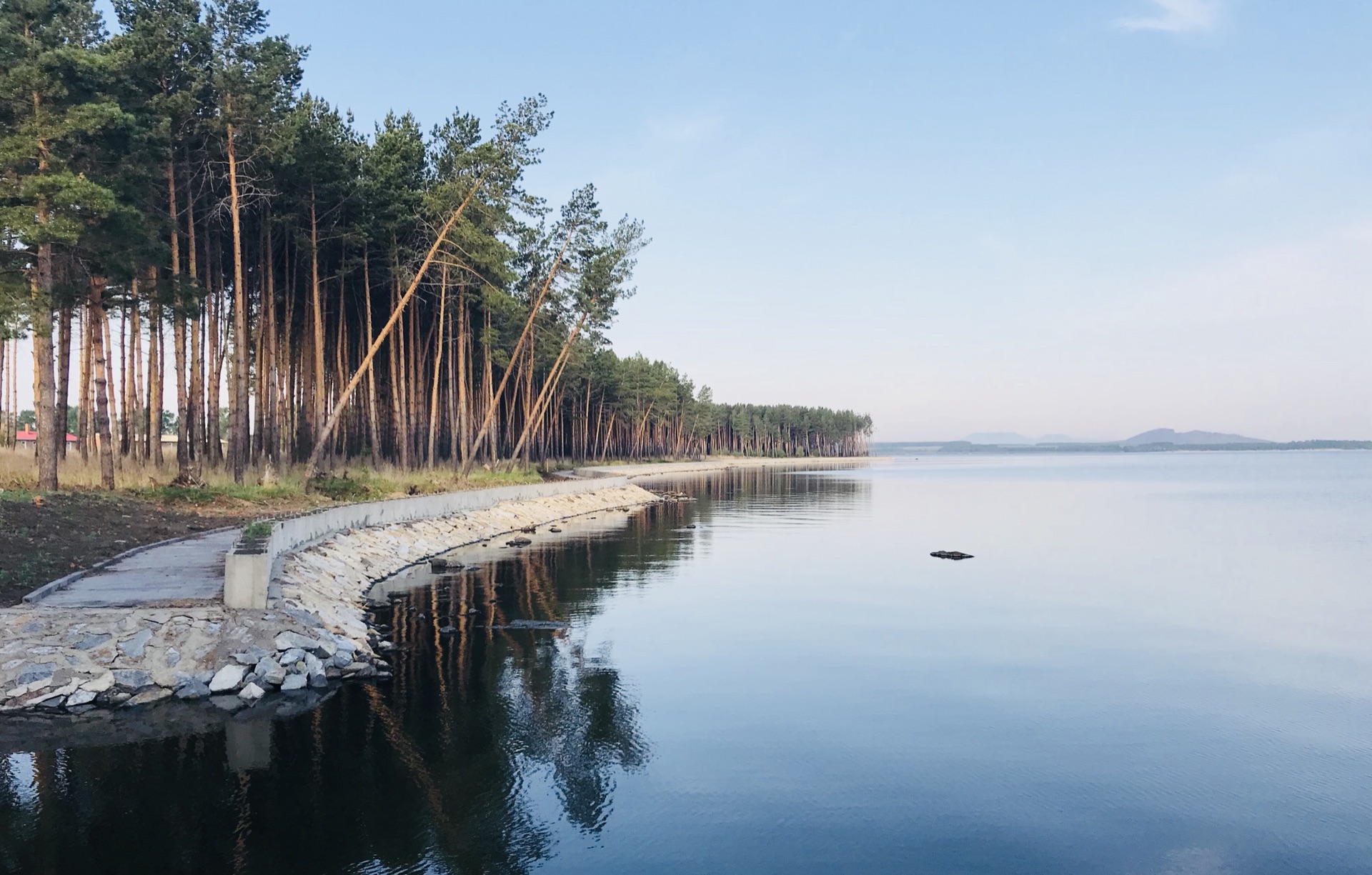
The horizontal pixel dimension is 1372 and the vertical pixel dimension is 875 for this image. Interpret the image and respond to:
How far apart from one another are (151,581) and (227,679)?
3710 millimetres

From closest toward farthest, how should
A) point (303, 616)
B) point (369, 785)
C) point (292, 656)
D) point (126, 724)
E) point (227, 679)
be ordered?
point (369, 785) < point (126, 724) < point (227, 679) < point (292, 656) < point (303, 616)

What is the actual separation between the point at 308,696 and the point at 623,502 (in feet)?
147

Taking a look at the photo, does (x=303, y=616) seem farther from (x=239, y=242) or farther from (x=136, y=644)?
(x=239, y=242)

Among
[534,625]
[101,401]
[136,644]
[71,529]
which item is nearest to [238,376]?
[101,401]

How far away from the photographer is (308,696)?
14086mm

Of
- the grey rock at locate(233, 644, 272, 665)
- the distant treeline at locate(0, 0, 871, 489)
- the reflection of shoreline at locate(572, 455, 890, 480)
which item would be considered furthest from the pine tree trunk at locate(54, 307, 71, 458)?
the reflection of shoreline at locate(572, 455, 890, 480)

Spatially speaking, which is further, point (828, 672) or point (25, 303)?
point (25, 303)

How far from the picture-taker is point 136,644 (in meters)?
13.7

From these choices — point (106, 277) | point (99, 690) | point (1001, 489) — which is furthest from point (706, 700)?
point (1001, 489)

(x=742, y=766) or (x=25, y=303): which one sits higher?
(x=25, y=303)

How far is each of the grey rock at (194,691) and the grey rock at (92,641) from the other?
1.38 meters

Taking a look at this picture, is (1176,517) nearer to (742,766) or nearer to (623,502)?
(623,502)

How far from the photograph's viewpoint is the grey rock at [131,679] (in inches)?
520

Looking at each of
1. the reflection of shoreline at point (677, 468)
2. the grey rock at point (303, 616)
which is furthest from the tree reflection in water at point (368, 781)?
the reflection of shoreline at point (677, 468)
